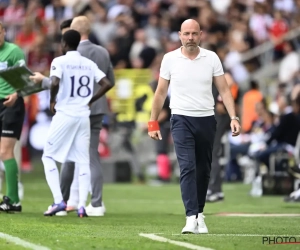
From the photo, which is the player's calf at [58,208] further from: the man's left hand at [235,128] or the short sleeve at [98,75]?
the man's left hand at [235,128]

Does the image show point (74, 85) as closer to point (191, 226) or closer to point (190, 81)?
point (190, 81)

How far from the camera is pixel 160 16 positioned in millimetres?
29984

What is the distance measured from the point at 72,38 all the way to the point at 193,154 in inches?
110

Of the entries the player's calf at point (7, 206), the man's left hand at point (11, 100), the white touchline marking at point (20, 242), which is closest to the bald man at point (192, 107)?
the white touchline marking at point (20, 242)

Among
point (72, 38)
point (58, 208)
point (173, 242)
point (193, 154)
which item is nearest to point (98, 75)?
point (72, 38)

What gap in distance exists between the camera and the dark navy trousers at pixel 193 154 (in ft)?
34.0

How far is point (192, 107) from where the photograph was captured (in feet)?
34.6

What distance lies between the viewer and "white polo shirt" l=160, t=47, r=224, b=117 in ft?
34.6

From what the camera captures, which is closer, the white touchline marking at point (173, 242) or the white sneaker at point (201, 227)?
the white touchline marking at point (173, 242)

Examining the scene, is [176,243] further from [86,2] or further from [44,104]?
[86,2]

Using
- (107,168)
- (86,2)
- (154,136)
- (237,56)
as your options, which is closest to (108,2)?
(86,2)

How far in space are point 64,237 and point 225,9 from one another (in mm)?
21205

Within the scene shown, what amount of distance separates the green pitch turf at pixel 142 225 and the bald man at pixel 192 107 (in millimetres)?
628

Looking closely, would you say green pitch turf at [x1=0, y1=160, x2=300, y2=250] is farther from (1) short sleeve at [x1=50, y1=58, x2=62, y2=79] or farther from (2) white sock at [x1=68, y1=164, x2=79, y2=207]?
(1) short sleeve at [x1=50, y1=58, x2=62, y2=79]
